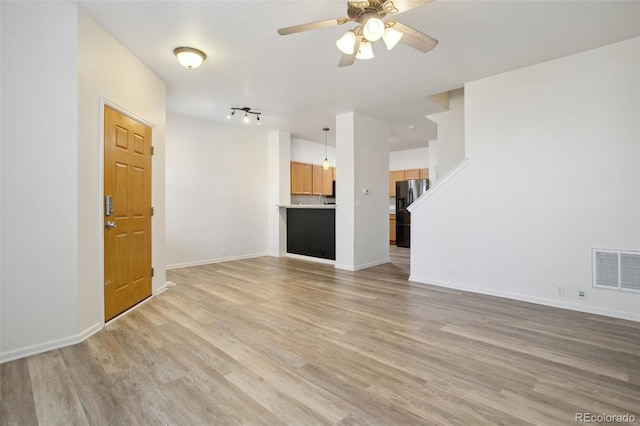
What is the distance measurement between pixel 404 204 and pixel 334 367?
22.2ft

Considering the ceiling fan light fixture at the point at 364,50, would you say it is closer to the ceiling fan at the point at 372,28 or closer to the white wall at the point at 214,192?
the ceiling fan at the point at 372,28

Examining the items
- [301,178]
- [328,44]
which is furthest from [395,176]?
[328,44]

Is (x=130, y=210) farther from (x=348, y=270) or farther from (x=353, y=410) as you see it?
(x=348, y=270)

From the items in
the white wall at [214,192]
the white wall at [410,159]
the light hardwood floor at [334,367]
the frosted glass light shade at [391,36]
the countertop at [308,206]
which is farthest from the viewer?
the white wall at [410,159]

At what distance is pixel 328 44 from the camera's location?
2.99m

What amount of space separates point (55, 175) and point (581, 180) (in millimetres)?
4937

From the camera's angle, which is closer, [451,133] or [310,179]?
[451,133]

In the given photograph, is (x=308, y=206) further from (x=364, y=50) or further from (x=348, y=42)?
(x=348, y=42)

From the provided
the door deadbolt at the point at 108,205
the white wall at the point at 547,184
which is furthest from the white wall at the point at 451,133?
the door deadbolt at the point at 108,205

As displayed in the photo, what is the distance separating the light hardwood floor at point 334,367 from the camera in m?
1.60

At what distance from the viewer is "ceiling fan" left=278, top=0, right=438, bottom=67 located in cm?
198

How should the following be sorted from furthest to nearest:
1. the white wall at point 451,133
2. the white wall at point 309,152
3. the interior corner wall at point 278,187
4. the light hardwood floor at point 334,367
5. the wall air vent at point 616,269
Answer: the white wall at point 309,152 < the interior corner wall at point 278,187 < the white wall at point 451,133 < the wall air vent at point 616,269 < the light hardwood floor at point 334,367

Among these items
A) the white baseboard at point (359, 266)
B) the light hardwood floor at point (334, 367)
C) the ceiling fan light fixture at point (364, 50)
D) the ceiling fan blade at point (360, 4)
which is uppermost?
the ceiling fan blade at point (360, 4)

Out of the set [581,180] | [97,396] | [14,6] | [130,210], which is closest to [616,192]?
[581,180]
